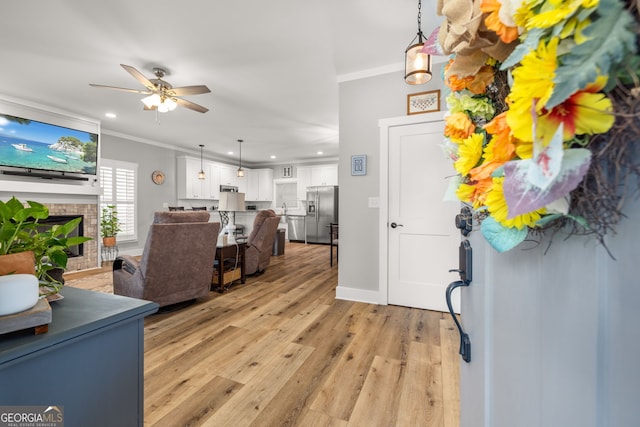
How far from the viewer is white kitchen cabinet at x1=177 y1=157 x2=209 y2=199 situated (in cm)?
689

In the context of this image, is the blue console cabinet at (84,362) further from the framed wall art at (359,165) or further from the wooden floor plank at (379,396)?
the framed wall art at (359,165)

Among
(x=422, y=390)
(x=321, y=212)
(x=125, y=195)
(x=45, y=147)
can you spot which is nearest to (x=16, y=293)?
(x=422, y=390)

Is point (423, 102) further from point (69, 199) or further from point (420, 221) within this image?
point (69, 199)

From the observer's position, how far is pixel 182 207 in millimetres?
6867

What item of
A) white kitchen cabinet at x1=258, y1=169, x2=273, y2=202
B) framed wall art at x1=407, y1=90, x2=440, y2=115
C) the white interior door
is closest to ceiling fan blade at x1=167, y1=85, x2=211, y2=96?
the white interior door

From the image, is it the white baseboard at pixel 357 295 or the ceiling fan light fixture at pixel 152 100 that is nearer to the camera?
the ceiling fan light fixture at pixel 152 100

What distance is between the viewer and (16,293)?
592 mm

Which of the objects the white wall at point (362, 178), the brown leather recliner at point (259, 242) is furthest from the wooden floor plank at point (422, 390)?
the brown leather recliner at point (259, 242)

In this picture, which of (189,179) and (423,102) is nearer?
(423,102)

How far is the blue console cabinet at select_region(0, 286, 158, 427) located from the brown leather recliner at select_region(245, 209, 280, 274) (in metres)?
3.18

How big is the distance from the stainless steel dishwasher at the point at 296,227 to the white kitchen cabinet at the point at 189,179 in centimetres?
267

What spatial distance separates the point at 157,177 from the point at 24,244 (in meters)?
6.45

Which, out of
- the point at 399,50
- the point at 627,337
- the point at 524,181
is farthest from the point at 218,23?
the point at 627,337

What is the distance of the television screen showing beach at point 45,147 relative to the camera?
12.8 ft
